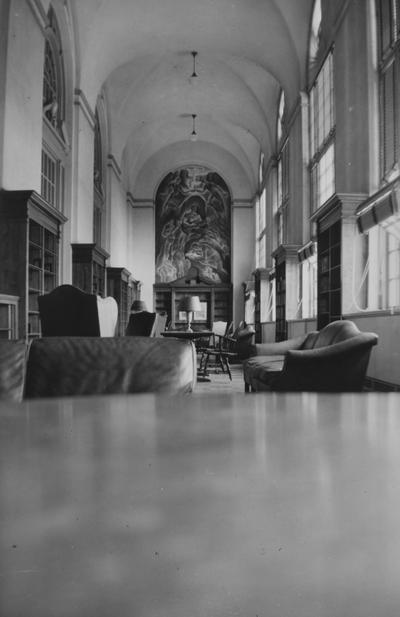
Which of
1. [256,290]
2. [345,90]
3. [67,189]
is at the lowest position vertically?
[256,290]

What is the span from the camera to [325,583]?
0.89ft

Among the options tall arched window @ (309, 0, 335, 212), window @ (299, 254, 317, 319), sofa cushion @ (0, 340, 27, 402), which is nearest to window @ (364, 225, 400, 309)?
tall arched window @ (309, 0, 335, 212)

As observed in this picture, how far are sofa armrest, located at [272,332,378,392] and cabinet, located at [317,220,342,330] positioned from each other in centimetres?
280

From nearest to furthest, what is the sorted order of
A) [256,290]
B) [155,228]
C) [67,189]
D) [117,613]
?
[117,613]
[67,189]
[256,290]
[155,228]

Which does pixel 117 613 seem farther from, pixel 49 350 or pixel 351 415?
pixel 49 350

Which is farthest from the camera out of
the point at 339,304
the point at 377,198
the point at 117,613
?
the point at 339,304

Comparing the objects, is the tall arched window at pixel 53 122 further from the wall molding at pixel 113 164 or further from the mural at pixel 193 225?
the mural at pixel 193 225

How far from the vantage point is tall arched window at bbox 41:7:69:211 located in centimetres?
783

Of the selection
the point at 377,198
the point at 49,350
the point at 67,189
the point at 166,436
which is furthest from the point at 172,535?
the point at 67,189

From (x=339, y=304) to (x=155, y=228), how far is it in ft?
38.9

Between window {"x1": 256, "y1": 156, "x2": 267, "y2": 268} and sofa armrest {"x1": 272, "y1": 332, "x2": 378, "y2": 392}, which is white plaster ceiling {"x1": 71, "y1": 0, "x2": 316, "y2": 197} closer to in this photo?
window {"x1": 256, "y1": 156, "x2": 267, "y2": 268}

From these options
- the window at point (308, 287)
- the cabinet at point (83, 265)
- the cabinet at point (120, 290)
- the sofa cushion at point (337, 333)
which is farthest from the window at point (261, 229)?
the sofa cushion at point (337, 333)

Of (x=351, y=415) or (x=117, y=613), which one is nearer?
(x=117, y=613)

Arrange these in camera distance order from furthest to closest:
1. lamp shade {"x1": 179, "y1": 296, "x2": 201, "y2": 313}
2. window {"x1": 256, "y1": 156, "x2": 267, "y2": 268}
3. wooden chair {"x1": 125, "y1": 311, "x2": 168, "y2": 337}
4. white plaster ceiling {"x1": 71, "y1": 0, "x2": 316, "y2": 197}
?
window {"x1": 256, "y1": 156, "x2": 267, "y2": 268} < white plaster ceiling {"x1": 71, "y1": 0, "x2": 316, "y2": 197} < lamp shade {"x1": 179, "y1": 296, "x2": 201, "y2": 313} < wooden chair {"x1": 125, "y1": 311, "x2": 168, "y2": 337}
